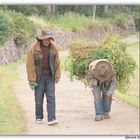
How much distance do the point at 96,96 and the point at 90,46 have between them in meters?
1.26

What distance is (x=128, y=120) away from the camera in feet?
42.1

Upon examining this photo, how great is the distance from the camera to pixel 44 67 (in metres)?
12.0

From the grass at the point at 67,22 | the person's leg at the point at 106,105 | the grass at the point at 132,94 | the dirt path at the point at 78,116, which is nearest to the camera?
the dirt path at the point at 78,116

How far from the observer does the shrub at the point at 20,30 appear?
25333 millimetres

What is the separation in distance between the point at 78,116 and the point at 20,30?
1299 cm

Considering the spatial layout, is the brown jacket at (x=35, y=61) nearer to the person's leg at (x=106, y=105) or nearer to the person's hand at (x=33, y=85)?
the person's hand at (x=33, y=85)

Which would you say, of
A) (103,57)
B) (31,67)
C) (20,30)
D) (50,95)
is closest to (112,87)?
(103,57)

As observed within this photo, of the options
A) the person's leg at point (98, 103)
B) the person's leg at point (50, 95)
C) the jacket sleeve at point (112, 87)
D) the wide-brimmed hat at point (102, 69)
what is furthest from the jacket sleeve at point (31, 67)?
the jacket sleeve at point (112, 87)

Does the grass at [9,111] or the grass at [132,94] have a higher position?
the grass at [9,111]

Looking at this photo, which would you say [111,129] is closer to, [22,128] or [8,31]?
[22,128]

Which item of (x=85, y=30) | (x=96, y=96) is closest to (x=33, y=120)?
(x=96, y=96)

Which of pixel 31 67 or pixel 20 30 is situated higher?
pixel 31 67

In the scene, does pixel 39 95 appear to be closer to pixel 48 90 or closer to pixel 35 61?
pixel 48 90

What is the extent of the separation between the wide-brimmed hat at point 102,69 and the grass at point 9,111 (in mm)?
1627
